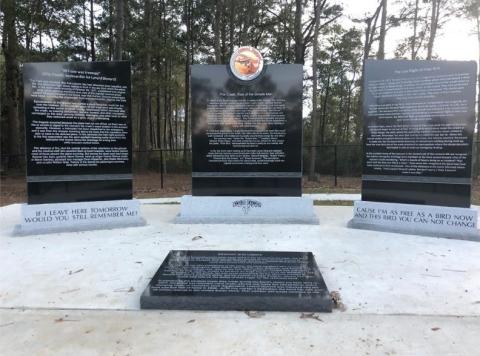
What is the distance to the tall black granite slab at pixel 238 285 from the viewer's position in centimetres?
323

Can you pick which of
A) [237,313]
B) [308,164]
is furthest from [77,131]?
[308,164]

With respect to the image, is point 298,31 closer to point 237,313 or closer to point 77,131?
point 77,131

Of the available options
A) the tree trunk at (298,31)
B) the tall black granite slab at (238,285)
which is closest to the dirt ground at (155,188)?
the tree trunk at (298,31)

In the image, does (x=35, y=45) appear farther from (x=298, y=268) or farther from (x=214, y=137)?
(x=298, y=268)

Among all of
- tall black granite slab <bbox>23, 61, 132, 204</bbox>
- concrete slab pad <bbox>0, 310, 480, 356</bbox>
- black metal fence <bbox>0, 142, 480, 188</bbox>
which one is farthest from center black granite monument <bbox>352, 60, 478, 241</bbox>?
black metal fence <bbox>0, 142, 480, 188</bbox>

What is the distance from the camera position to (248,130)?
6.79 m

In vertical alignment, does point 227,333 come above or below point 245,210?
below

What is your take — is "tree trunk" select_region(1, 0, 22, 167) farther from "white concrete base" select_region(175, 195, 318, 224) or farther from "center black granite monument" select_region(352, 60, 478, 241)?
"center black granite monument" select_region(352, 60, 478, 241)

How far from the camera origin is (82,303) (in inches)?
135

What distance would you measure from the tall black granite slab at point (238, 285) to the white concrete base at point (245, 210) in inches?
93.6

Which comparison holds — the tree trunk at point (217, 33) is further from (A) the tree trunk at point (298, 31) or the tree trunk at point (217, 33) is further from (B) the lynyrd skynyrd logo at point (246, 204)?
(B) the lynyrd skynyrd logo at point (246, 204)

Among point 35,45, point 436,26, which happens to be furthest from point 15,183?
point 436,26

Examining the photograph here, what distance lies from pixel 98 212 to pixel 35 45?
18258 mm

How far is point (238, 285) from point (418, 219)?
3.78m
